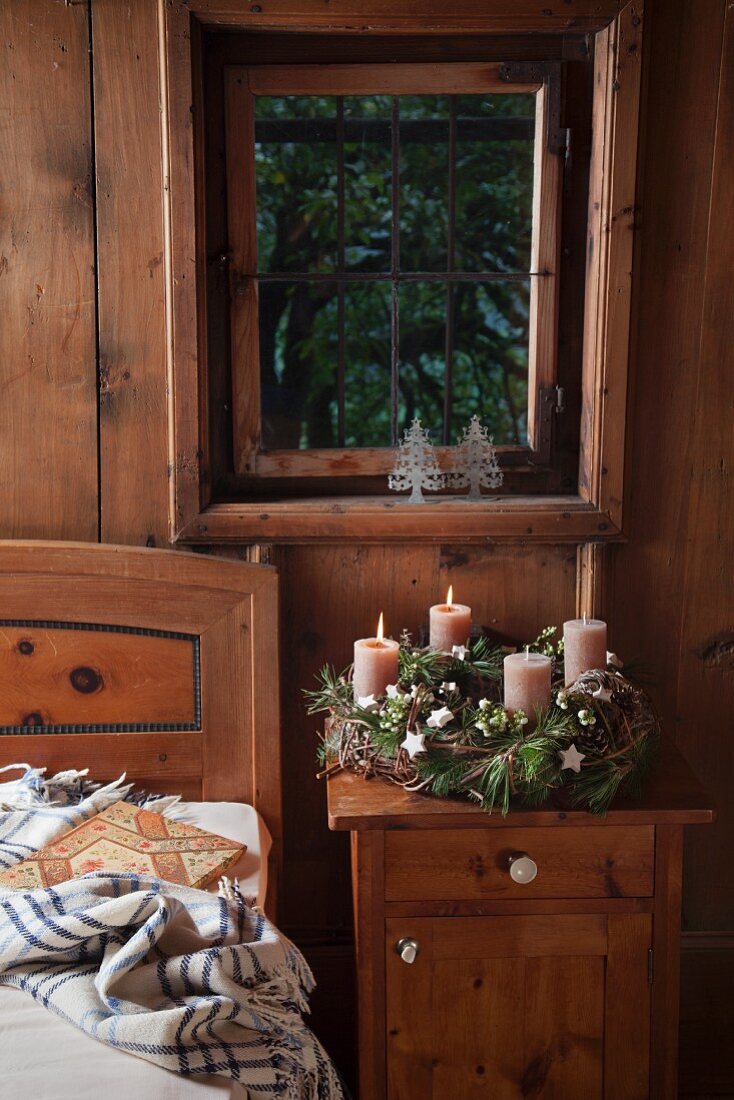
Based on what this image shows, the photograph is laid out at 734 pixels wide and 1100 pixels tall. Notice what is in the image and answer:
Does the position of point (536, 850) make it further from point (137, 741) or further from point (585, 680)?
point (137, 741)

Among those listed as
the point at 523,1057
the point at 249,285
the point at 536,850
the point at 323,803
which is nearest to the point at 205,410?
the point at 249,285

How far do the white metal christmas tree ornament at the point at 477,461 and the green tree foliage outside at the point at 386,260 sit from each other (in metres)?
0.10

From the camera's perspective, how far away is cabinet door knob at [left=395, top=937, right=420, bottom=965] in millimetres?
1517

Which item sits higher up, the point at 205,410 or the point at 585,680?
the point at 205,410

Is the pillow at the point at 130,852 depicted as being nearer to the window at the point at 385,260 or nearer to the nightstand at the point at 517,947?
the nightstand at the point at 517,947

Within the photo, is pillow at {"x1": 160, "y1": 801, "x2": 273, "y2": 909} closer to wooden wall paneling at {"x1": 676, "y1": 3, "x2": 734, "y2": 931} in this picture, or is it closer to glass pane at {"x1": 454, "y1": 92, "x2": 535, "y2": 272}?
wooden wall paneling at {"x1": 676, "y1": 3, "x2": 734, "y2": 931}

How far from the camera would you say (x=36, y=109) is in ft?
5.82

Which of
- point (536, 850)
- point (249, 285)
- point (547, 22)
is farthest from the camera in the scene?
point (249, 285)

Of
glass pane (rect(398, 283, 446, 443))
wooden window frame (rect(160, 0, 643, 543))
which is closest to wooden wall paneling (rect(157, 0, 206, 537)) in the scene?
wooden window frame (rect(160, 0, 643, 543))

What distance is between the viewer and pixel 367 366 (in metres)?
1.99

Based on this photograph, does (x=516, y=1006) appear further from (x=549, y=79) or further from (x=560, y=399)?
(x=549, y=79)

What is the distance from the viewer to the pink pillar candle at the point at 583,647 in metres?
1.63

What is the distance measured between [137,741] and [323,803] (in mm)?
382

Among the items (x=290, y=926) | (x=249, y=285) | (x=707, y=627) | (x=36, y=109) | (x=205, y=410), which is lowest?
(x=290, y=926)
